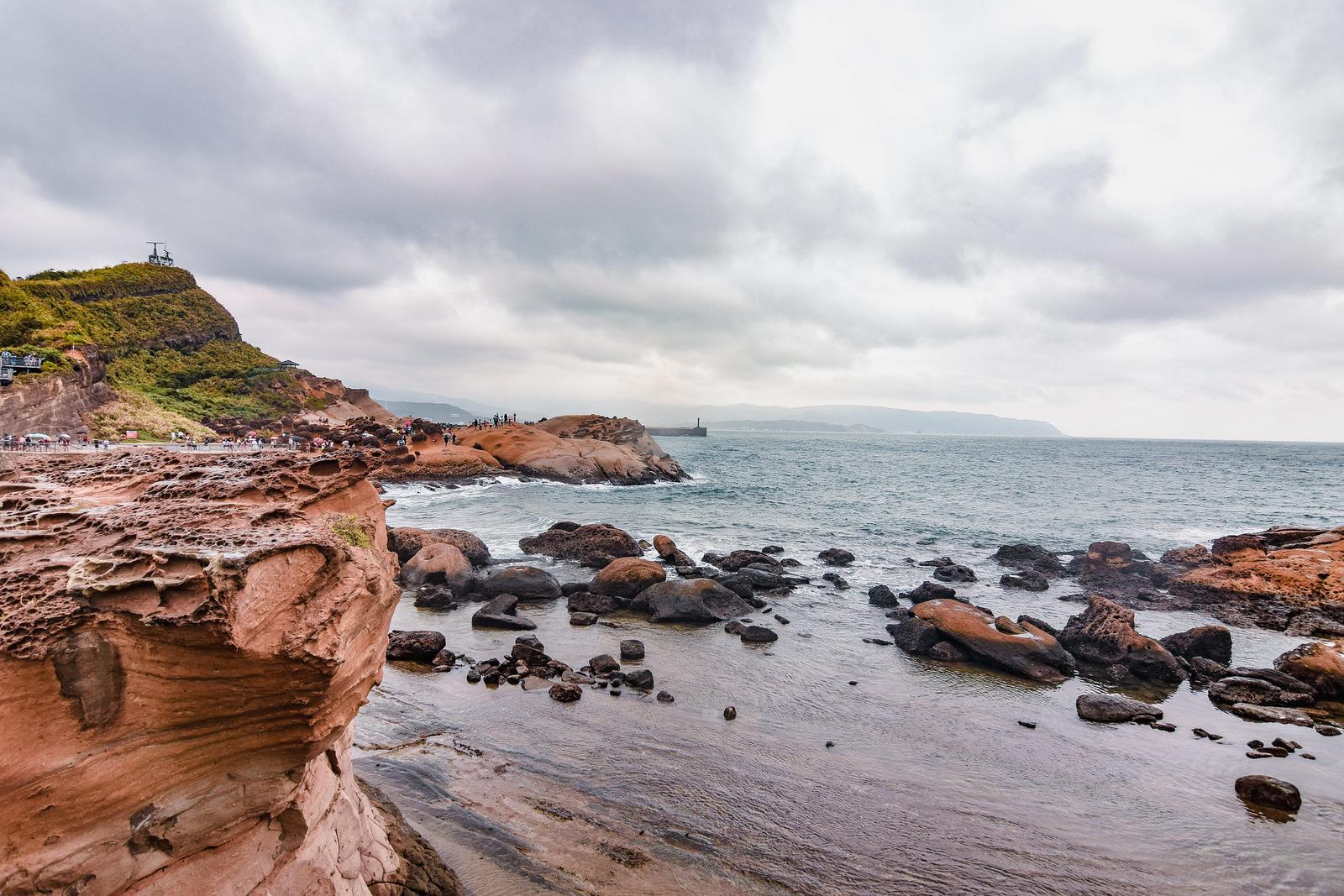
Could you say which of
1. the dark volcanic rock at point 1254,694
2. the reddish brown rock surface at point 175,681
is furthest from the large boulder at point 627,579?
the dark volcanic rock at point 1254,694

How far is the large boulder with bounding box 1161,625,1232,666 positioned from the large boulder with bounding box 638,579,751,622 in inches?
495

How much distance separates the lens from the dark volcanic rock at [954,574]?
26.1 metres

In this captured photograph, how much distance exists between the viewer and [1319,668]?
15.1 metres

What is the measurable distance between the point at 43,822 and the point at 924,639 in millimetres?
18058

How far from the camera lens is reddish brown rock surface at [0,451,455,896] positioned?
4160 millimetres

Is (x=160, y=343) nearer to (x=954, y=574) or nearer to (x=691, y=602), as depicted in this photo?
(x=691, y=602)

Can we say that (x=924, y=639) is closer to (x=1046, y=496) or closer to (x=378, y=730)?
(x=378, y=730)

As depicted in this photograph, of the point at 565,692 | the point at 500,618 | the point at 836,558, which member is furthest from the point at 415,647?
the point at 836,558

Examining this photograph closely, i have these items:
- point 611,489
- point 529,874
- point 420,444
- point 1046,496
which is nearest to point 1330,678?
point 529,874

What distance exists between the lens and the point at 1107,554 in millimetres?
27906

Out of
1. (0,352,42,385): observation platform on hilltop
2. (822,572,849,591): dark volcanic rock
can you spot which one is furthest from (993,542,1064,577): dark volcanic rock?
(0,352,42,385): observation platform on hilltop

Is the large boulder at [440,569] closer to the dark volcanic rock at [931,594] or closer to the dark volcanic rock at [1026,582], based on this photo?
the dark volcanic rock at [931,594]

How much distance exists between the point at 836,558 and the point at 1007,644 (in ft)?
40.9

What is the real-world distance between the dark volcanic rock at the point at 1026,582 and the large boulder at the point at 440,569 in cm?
2215
